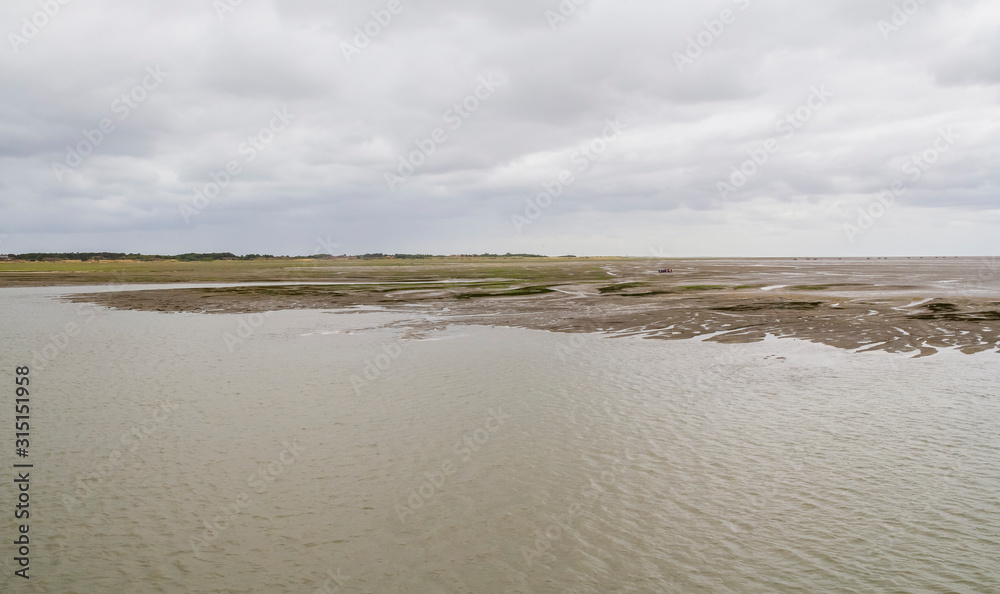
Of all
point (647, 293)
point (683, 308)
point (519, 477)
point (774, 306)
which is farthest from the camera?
point (647, 293)

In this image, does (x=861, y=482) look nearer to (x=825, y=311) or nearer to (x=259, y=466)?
Answer: (x=259, y=466)

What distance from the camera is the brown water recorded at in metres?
6.68

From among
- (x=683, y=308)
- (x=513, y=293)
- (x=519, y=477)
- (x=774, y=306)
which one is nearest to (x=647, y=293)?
(x=513, y=293)

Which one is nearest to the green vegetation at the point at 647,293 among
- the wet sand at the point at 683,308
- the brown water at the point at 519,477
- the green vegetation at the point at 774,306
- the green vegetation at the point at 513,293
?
the wet sand at the point at 683,308

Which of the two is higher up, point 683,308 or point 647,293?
point 647,293

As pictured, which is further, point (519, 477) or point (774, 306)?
point (774, 306)

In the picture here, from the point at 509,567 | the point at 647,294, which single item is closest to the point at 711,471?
the point at 509,567

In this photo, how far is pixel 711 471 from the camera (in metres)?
9.53

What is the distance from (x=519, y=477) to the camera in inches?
371

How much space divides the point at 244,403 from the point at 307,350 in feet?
24.7

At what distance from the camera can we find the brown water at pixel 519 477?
21.9ft

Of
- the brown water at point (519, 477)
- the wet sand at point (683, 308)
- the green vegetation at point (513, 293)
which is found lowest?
the brown water at point (519, 477)

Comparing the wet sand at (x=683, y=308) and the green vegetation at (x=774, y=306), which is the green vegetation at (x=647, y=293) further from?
the green vegetation at (x=774, y=306)

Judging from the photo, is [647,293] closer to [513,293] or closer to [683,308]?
[513,293]
